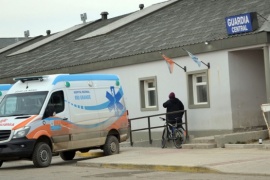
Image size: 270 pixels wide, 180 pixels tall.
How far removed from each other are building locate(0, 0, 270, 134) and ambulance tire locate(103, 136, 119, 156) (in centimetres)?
351

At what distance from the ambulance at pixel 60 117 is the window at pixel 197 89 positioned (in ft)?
10.2

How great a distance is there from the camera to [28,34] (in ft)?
198

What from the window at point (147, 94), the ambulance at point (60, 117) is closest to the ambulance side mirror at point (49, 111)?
the ambulance at point (60, 117)

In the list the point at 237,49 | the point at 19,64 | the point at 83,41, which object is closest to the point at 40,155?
the point at 237,49

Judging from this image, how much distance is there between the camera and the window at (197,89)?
23.0 metres

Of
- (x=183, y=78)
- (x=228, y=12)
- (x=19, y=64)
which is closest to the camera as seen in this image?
(x=183, y=78)

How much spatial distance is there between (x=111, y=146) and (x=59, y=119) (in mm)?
2748

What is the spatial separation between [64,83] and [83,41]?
50.0ft

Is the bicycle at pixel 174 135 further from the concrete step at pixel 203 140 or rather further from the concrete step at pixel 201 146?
the concrete step at pixel 201 146

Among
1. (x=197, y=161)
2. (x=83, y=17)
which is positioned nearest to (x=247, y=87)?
(x=197, y=161)

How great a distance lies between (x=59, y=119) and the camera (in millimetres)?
18750

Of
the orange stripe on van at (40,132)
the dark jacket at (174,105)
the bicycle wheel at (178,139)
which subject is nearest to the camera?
the orange stripe on van at (40,132)

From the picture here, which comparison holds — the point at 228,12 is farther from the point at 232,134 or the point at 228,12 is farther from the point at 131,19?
the point at 131,19

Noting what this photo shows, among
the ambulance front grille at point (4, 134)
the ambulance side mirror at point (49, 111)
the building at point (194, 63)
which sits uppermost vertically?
the building at point (194, 63)
